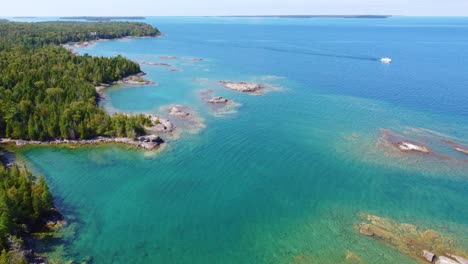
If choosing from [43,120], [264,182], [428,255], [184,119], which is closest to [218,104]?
[184,119]

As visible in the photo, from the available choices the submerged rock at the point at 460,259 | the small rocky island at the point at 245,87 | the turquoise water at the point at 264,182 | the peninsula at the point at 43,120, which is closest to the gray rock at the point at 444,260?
the submerged rock at the point at 460,259

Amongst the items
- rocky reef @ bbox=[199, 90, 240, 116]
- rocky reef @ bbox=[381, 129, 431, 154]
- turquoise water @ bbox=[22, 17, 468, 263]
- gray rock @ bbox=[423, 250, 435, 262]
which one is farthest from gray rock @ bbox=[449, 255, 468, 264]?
rocky reef @ bbox=[199, 90, 240, 116]

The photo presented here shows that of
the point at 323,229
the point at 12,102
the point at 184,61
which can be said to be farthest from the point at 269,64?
the point at 323,229

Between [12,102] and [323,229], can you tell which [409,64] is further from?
[12,102]

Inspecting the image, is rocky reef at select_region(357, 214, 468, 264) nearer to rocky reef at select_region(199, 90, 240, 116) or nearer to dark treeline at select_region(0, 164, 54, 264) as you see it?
dark treeline at select_region(0, 164, 54, 264)

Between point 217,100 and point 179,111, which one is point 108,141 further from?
point 217,100

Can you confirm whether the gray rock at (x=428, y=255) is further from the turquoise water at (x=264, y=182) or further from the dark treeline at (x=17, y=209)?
the dark treeline at (x=17, y=209)
